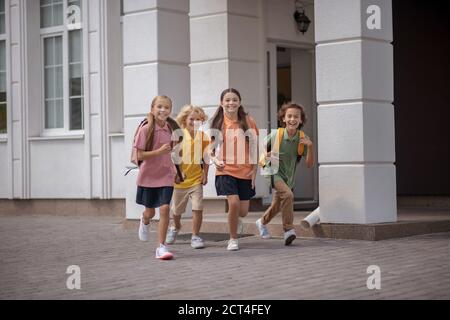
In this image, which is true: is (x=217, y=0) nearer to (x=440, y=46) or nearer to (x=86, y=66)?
(x=86, y=66)

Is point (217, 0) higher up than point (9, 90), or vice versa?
point (217, 0)

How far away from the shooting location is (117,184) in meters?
15.9

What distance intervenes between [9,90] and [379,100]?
9213 mm

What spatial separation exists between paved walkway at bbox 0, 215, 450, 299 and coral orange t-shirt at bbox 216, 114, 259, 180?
34.5 inches

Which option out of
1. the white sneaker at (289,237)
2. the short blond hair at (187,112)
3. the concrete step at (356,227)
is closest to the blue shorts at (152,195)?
the short blond hair at (187,112)

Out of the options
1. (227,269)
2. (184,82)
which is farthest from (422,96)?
(227,269)

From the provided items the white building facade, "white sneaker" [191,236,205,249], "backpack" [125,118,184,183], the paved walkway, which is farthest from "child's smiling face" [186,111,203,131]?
the white building facade

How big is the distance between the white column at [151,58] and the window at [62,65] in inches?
154

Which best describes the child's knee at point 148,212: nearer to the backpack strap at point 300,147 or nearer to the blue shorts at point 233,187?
the blue shorts at point 233,187

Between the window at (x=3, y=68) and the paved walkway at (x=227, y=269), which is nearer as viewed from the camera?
the paved walkway at (x=227, y=269)

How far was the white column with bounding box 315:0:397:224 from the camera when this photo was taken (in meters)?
10.5

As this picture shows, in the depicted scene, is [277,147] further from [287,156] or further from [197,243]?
[197,243]

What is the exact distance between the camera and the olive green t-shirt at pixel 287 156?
10.5m

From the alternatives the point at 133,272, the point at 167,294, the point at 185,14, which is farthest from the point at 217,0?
the point at 167,294
